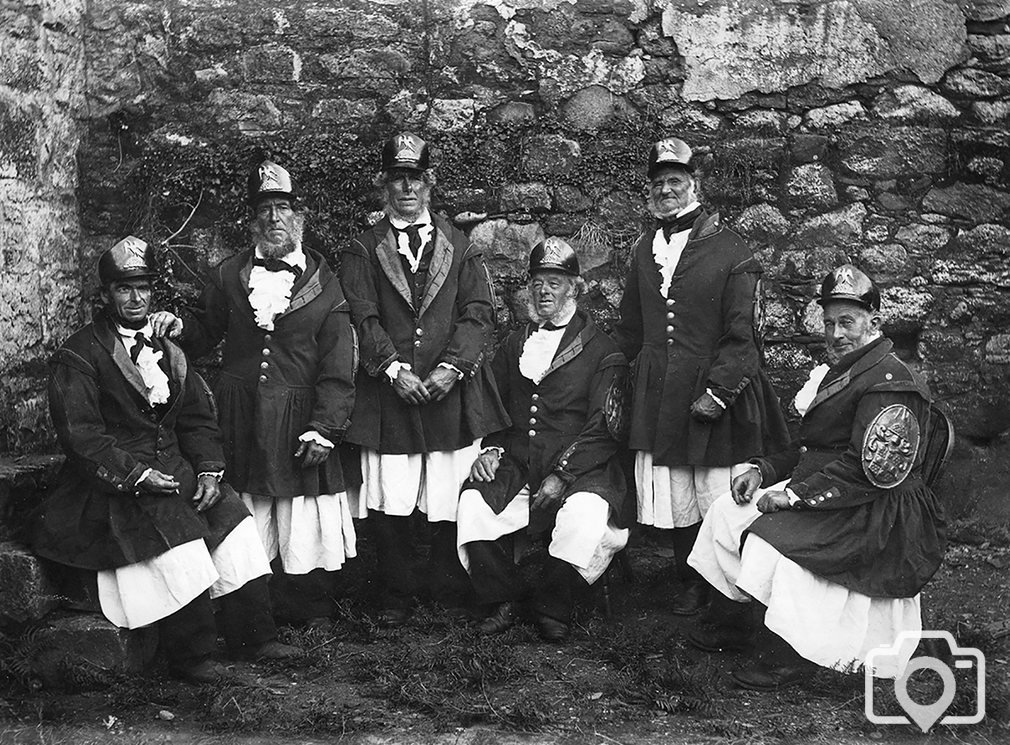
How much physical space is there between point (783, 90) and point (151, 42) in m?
3.09

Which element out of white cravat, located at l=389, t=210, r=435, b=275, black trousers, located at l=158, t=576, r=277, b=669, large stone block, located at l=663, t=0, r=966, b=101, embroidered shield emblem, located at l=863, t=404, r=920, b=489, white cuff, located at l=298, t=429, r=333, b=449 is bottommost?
black trousers, located at l=158, t=576, r=277, b=669

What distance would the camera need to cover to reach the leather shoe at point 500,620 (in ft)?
16.0

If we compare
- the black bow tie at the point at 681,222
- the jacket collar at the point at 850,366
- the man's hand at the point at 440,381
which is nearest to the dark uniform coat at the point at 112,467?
the man's hand at the point at 440,381

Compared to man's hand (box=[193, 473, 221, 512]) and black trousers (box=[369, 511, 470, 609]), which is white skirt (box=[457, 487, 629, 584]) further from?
man's hand (box=[193, 473, 221, 512])

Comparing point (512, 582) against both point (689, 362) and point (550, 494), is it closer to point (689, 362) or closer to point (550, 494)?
point (550, 494)

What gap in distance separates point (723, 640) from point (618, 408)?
105 centimetres

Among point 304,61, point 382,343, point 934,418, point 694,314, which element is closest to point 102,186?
point 304,61

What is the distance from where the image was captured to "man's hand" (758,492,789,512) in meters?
4.29

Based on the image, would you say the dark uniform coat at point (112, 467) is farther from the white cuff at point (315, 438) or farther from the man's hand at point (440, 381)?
the man's hand at point (440, 381)

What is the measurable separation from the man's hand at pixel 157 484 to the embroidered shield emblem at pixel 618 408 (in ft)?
5.87

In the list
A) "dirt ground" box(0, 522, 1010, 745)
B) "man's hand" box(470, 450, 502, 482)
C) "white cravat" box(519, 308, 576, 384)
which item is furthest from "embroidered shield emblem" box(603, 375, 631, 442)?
"dirt ground" box(0, 522, 1010, 745)

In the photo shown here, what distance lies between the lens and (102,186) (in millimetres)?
5703

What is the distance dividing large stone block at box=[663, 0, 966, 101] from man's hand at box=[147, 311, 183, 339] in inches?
105

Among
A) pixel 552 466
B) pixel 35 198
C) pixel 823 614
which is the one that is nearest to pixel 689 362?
pixel 552 466
